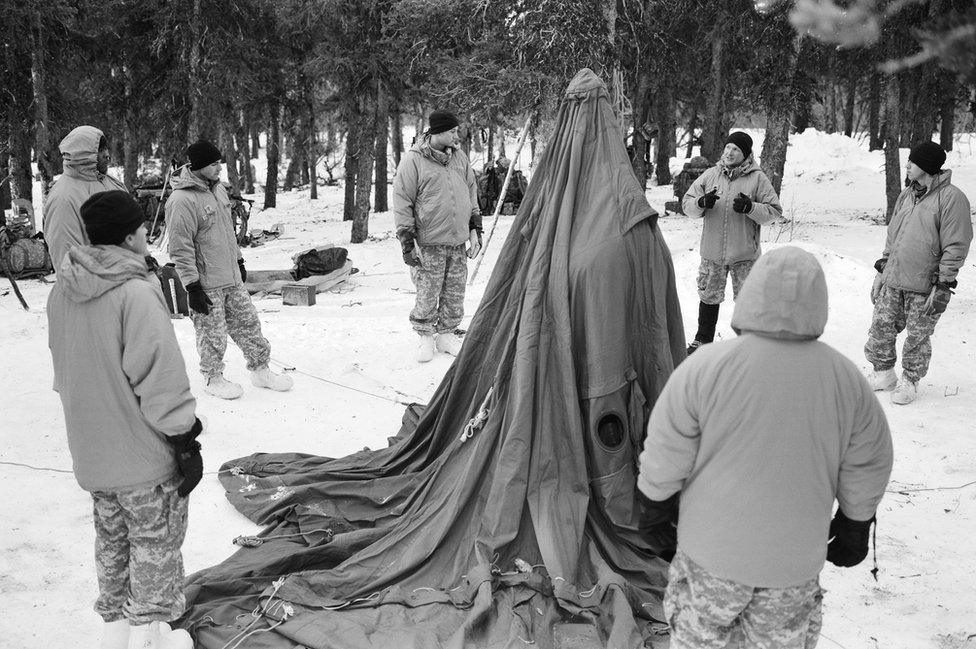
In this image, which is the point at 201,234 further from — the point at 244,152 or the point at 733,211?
the point at 244,152

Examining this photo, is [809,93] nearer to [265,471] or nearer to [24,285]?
[265,471]

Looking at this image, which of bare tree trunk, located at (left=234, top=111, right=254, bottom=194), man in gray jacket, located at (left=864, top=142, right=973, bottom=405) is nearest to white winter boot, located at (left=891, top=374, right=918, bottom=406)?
man in gray jacket, located at (left=864, top=142, right=973, bottom=405)

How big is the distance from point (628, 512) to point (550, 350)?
864 mm

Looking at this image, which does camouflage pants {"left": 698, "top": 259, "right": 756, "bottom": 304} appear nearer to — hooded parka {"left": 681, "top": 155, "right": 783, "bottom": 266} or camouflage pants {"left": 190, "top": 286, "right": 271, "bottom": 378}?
hooded parka {"left": 681, "top": 155, "right": 783, "bottom": 266}

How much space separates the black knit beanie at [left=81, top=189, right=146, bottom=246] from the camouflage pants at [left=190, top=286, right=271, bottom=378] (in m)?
3.17

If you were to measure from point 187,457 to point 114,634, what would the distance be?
808 mm

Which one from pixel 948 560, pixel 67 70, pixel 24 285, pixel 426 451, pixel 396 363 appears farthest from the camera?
pixel 67 70

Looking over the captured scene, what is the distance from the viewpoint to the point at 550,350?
3.88 metres

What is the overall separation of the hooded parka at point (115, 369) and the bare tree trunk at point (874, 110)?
13780 millimetres

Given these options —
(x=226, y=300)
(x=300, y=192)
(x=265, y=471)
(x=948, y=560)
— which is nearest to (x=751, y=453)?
(x=948, y=560)

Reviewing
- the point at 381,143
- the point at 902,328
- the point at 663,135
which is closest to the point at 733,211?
the point at 902,328

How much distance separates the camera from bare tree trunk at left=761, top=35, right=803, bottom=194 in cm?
1209

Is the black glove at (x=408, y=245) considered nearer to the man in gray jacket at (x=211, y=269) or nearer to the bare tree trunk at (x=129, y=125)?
the man in gray jacket at (x=211, y=269)

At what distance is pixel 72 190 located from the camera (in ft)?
17.9
